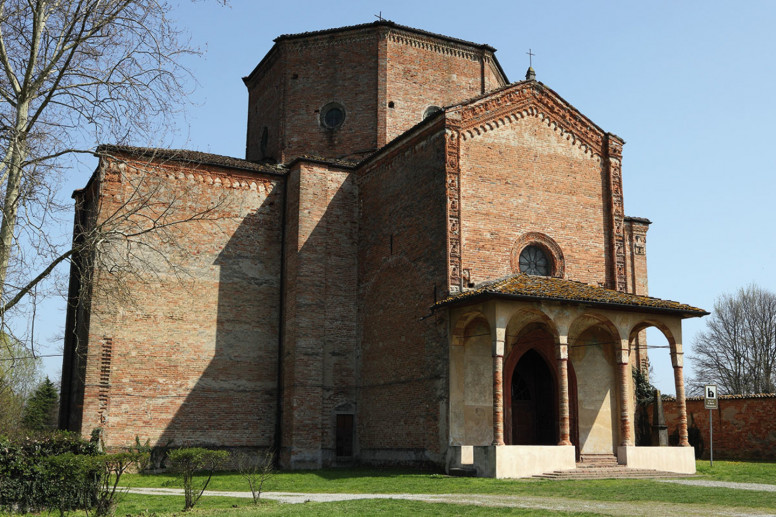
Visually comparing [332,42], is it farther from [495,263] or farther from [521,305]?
[521,305]

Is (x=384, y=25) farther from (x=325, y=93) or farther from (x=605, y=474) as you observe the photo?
(x=605, y=474)

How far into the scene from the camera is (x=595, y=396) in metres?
19.7

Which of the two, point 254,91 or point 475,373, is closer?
point 475,373

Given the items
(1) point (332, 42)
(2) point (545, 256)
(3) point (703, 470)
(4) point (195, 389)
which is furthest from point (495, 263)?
(1) point (332, 42)

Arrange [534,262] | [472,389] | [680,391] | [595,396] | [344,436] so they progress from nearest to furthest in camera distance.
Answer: [472,389], [680,391], [595,396], [534,262], [344,436]

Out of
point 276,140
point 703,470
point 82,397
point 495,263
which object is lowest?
point 703,470

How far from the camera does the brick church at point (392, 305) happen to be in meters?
18.1

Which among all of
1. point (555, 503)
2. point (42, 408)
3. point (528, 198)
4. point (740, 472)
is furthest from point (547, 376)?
point (42, 408)

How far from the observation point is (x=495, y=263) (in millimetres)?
19547

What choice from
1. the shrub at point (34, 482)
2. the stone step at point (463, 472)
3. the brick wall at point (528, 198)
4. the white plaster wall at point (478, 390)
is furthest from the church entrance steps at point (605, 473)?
the shrub at point (34, 482)

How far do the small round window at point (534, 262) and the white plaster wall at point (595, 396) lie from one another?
7.65 ft

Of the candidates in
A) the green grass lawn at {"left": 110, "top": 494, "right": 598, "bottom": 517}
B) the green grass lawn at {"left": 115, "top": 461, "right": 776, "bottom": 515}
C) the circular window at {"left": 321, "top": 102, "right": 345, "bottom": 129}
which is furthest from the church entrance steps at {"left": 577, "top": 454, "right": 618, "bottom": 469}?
the circular window at {"left": 321, "top": 102, "right": 345, "bottom": 129}

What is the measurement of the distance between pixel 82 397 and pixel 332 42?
48.4 ft

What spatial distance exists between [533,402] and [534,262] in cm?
390
